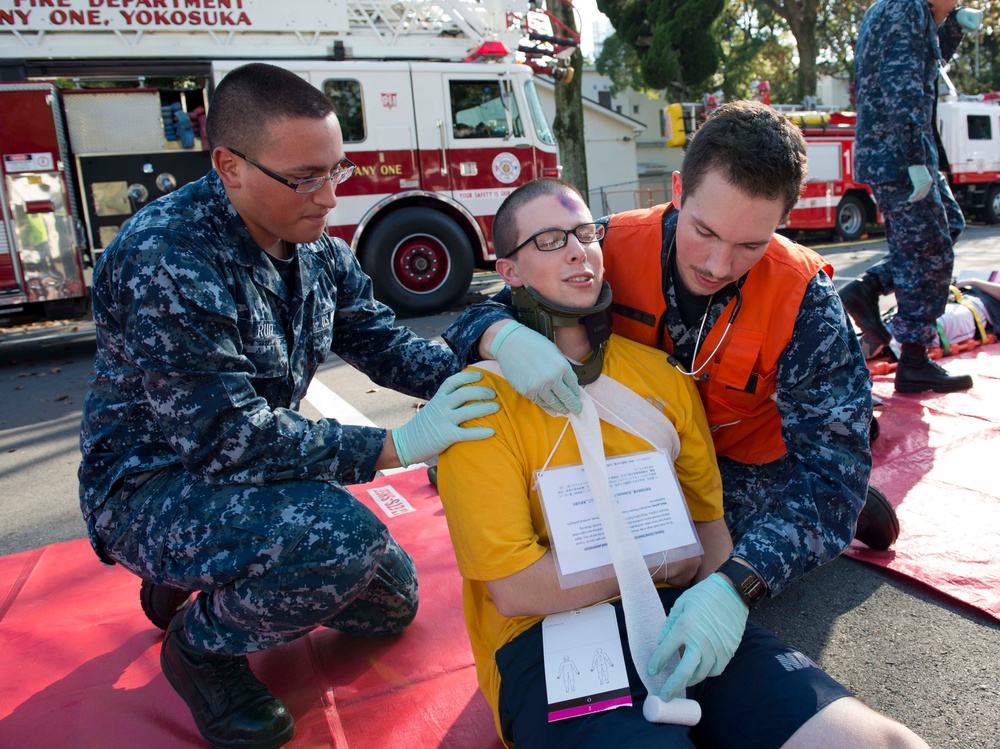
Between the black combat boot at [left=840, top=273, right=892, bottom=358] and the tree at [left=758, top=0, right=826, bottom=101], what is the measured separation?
22.0m

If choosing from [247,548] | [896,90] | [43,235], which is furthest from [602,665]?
[43,235]

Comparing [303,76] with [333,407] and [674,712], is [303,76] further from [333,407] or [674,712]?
[674,712]

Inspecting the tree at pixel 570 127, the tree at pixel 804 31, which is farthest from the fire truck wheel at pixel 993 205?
the tree at pixel 570 127

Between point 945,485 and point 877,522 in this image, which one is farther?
point 945,485

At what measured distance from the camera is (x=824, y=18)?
27312 mm

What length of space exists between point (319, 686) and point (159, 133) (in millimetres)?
7031

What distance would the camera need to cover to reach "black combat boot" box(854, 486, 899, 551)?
2480mm

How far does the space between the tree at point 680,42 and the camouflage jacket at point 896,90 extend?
24.2 m

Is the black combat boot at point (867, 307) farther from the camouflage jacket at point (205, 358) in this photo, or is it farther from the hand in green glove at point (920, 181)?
the camouflage jacket at point (205, 358)

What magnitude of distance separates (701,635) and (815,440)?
56cm

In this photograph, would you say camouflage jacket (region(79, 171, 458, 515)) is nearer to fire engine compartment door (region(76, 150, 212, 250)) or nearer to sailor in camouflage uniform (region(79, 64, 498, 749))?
sailor in camouflage uniform (region(79, 64, 498, 749))

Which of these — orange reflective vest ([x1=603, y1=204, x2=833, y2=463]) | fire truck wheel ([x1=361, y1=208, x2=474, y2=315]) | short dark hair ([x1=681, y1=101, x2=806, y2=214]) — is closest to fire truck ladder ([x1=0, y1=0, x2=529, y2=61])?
fire truck wheel ([x1=361, y1=208, x2=474, y2=315])

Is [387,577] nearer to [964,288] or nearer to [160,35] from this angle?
[964,288]

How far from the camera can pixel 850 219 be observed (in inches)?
590
